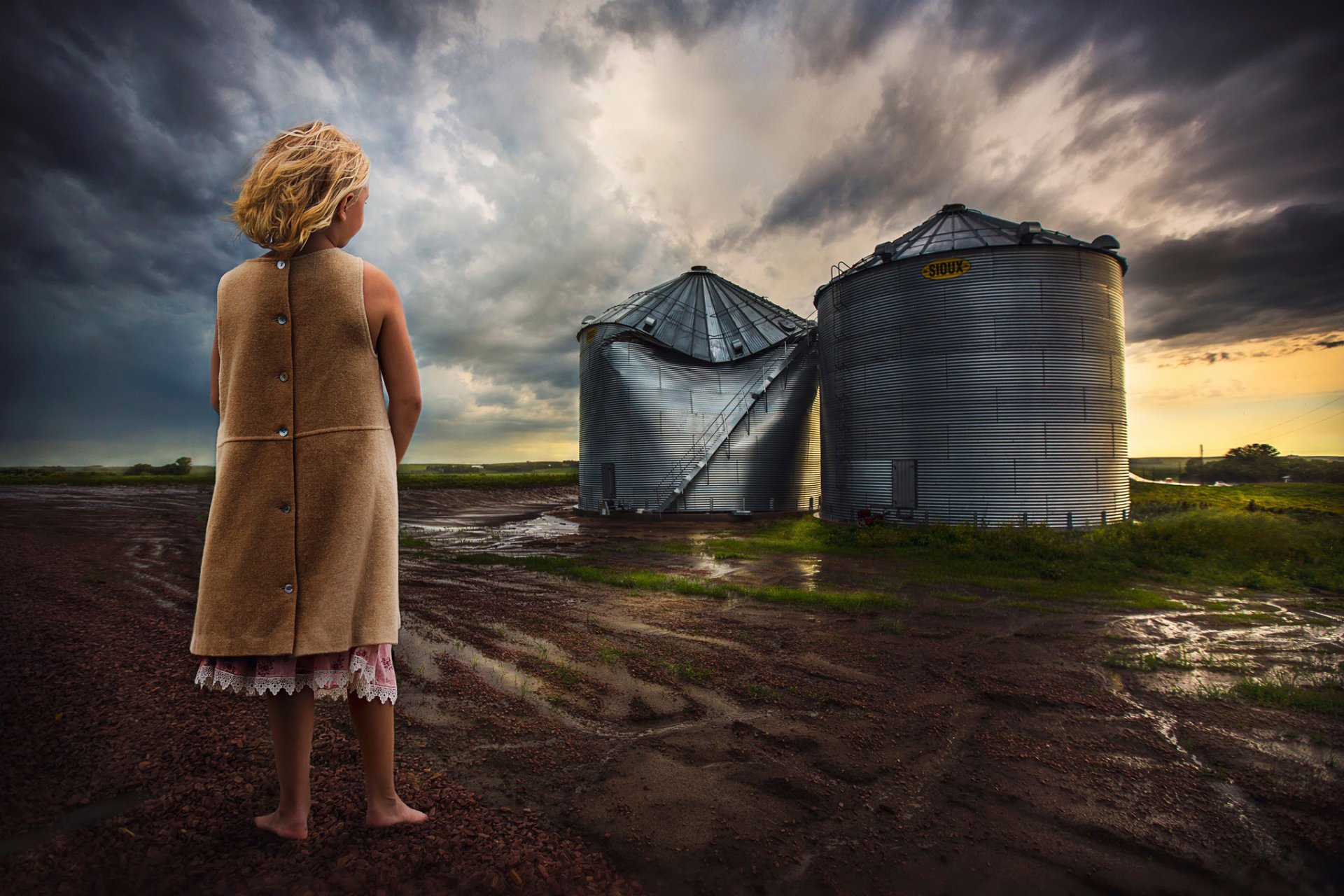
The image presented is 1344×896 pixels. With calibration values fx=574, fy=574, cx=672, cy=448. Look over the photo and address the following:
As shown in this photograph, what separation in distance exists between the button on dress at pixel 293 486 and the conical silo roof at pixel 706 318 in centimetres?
2511

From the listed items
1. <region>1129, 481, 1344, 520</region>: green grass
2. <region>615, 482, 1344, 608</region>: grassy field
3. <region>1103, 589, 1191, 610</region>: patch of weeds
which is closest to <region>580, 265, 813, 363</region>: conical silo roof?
<region>615, 482, 1344, 608</region>: grassy field

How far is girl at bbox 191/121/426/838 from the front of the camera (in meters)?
2.15

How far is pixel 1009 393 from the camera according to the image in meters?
16.7

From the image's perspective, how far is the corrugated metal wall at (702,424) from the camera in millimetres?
26156

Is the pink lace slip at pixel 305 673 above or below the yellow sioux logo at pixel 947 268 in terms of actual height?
below

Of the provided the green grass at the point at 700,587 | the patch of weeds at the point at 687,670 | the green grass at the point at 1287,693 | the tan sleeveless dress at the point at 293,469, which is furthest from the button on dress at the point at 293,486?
the green grass at the point at 700,587

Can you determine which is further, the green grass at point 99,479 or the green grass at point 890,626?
the green grass at point 99,479

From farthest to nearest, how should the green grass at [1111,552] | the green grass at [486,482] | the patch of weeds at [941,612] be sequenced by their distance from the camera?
the green grass at [486,482], the green grass at [1111,552], the patch of weeds at [941,612]

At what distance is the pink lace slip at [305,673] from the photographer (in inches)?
85.6

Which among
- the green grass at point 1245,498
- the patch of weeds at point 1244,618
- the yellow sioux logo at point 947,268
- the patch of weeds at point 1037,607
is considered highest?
the yellow sioux logo at point 947,268

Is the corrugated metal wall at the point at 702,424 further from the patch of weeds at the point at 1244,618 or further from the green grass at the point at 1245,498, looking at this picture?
the patch of weeds at the point at 1244,618

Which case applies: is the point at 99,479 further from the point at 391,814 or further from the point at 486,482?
the point at 391,814

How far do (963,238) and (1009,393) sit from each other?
18.3 ft

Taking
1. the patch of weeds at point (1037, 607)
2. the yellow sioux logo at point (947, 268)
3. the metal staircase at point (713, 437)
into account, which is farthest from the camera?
the metal staircase at point (713, 437)
